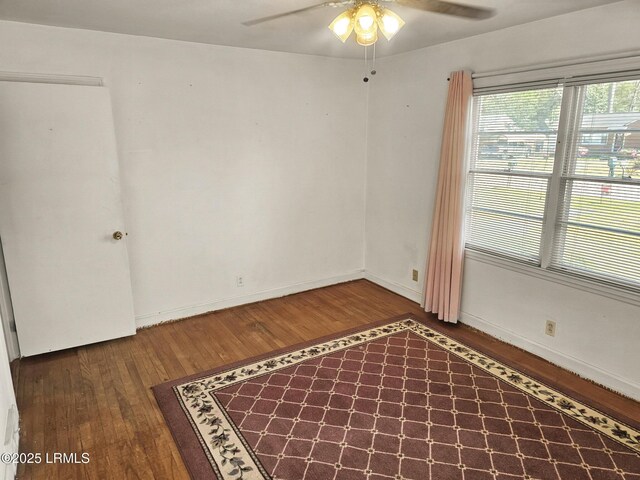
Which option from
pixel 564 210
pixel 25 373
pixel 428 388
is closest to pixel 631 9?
pixel 564 210

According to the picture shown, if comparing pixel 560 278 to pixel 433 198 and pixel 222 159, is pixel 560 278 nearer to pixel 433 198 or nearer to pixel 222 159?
pixel 433 198

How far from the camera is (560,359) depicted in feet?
9.98

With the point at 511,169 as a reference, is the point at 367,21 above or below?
above

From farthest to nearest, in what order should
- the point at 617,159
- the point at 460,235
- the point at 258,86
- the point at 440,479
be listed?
the point at 258,86 → the point at 460,235 → the point at 617,159 → the point at 440,479

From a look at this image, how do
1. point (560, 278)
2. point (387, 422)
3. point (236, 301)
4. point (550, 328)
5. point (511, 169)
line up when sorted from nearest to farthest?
point (387, 422), point (560, 278), point (550, 328), point (511, 169), point (236, 301)

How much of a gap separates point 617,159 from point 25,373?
4218mm

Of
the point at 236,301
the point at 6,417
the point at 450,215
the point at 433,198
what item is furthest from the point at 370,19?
the point at 236,301

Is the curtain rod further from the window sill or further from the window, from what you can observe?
the window sill

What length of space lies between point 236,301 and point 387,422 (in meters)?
2.18

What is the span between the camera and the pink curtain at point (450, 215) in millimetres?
3410

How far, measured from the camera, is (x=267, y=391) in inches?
108

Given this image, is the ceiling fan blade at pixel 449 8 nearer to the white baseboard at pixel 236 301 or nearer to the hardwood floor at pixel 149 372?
the hardwood floor at pixel 149 372

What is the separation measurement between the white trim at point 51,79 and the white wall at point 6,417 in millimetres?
1860

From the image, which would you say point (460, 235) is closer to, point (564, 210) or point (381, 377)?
point (564, 210)
